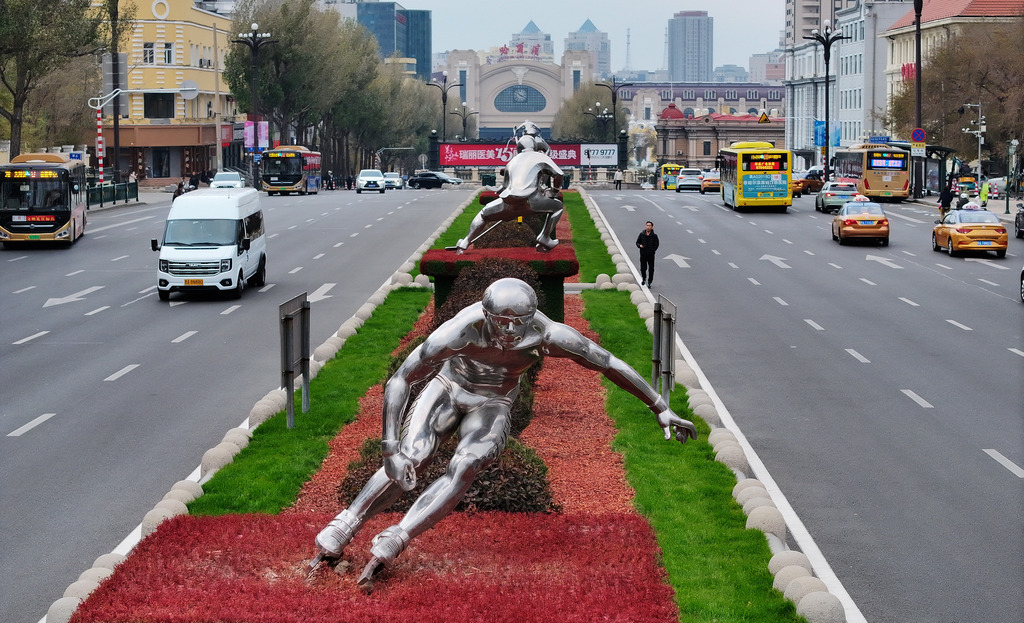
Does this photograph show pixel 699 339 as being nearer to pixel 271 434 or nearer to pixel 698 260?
pixel 271 434

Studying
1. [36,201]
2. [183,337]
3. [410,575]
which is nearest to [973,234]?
[183,337]

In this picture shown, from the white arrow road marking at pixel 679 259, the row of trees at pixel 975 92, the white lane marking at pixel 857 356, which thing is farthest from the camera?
the row of trees at pixel 975 92

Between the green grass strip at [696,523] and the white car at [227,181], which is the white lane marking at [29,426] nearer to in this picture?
the green grass strip at [696,523]

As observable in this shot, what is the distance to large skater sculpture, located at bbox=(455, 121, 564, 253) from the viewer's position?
2033 cm

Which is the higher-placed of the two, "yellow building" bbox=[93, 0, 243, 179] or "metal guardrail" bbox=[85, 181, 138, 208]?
"yellow building" bbox=[93, 0, 243, 179]

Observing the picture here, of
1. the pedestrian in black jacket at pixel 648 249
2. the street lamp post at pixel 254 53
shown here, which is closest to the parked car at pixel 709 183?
the street lamp post at pixel 254 53

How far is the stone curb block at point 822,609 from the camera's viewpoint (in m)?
8.60

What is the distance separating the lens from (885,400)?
1805 centimetres

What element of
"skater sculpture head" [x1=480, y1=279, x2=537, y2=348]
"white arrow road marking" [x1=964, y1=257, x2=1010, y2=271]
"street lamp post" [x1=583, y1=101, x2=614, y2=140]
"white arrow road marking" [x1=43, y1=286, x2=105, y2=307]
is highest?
"street lamp post" [x1=583, y1=101, x2=614, y2=140]

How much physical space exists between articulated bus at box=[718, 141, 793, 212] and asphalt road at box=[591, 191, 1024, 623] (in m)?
16.9

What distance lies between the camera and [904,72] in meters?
105

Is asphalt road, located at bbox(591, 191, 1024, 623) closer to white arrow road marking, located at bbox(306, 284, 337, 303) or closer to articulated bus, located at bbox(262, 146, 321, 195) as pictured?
white arrow road marking, located at bbox(306, 284, 337, 303)

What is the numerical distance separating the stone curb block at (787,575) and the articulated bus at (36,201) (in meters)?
34.6

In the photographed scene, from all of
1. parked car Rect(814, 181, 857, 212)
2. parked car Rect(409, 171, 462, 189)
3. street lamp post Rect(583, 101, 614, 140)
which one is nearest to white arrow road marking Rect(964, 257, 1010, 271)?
parked car Rect(814, 181, 857, 212)
